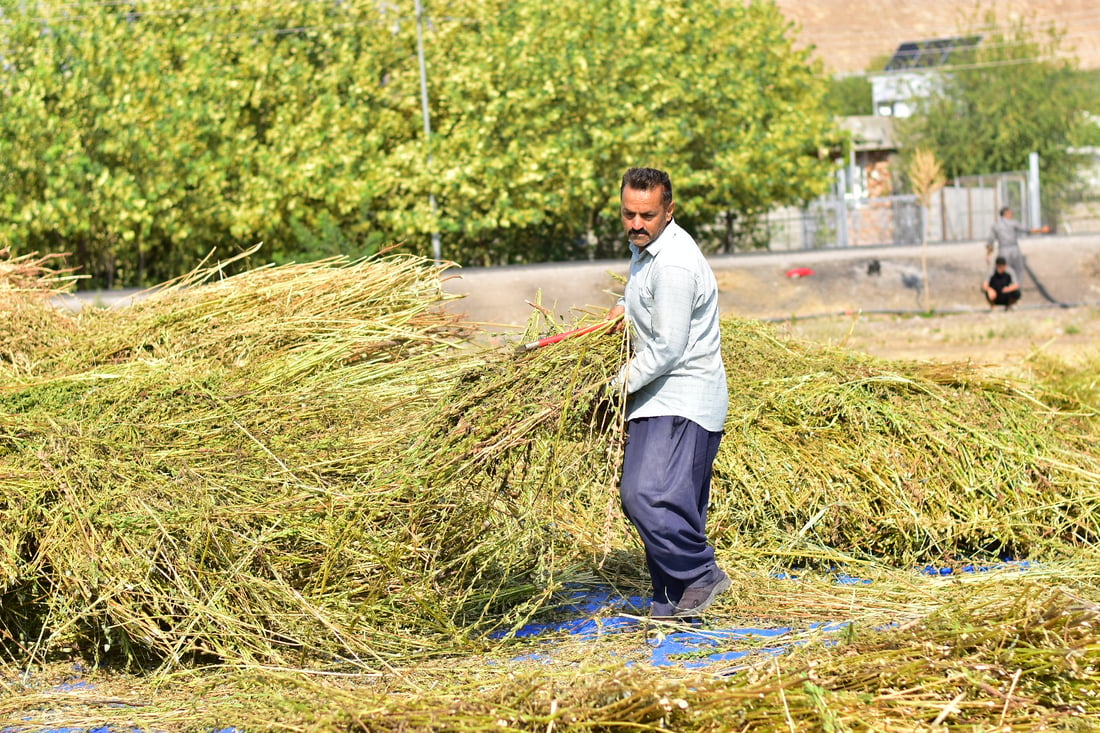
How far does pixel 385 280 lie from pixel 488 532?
2453 mm

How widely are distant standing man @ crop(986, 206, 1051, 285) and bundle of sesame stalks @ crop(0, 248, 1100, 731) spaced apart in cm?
995

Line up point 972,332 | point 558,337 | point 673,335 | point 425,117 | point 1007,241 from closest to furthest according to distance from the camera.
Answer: point 673,335, point 558,337, point 972,332, point 1007,241, point 425,117

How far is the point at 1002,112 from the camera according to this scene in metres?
44.4

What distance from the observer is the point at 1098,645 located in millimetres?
3268

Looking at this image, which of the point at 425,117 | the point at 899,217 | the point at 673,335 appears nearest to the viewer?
the point at 673,335

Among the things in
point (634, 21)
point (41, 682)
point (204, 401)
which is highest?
point (634, 21)

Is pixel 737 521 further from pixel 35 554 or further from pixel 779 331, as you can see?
pixel 35 554

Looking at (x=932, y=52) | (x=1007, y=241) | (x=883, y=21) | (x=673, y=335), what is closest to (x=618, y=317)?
(x=673, y=335)

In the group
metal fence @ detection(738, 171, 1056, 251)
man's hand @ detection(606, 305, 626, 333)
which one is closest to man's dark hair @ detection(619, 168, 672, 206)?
man's hand @ detection(606, 305, 626, 333)

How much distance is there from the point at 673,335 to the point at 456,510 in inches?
36.7

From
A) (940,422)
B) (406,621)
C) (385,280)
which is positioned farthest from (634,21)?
(406,621)

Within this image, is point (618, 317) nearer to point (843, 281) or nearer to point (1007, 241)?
point (843, 281)

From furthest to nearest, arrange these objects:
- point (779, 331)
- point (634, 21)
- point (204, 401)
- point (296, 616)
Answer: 1. point (634, 21)
2. point (779, 331)
3. point (204, 401)
4. point (296, 616)

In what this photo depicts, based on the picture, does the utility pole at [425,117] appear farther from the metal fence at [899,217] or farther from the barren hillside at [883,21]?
the barren hillside at [883,21]
